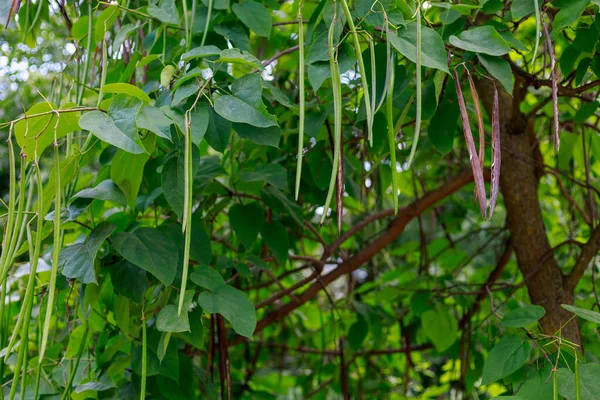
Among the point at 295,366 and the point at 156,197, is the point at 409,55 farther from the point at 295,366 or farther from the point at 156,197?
the point at 295,366

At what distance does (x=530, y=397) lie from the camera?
2.36 feet

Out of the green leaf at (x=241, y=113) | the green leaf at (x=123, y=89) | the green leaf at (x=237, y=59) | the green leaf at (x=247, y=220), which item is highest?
the green leaf at (x=237, y=59)

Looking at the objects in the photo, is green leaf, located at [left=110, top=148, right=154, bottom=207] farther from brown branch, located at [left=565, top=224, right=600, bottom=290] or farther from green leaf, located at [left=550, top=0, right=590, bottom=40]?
brown branch, located at [left=565, top=224, right=600, bottom=290]

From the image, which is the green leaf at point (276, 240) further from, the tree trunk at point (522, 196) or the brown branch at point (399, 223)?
the tree trunk at point (522, 196)

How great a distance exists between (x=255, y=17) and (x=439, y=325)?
0.65 m

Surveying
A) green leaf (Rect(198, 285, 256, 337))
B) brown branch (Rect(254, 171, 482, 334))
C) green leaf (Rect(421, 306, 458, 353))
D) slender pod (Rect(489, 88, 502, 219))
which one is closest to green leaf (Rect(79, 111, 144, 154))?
green leaf (Rect(198, 285, 256, 337))

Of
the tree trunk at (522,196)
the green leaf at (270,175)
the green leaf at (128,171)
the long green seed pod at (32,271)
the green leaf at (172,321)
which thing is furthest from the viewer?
the tree trunk at (522,196)

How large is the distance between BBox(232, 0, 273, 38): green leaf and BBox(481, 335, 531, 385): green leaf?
481 millimetres

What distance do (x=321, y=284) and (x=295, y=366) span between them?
91cm

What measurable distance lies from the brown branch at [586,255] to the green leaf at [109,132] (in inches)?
28.7

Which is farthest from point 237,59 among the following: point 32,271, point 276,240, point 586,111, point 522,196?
point 522,196

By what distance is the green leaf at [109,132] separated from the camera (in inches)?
22.4

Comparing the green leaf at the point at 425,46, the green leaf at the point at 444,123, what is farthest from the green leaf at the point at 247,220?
the green leaf at the point at 425,46

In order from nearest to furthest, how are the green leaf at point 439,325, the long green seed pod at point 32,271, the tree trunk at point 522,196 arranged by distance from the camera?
the long green seed pod at point 32,271
the tree trunk at point 522,196
the green leaf at point 439,325
